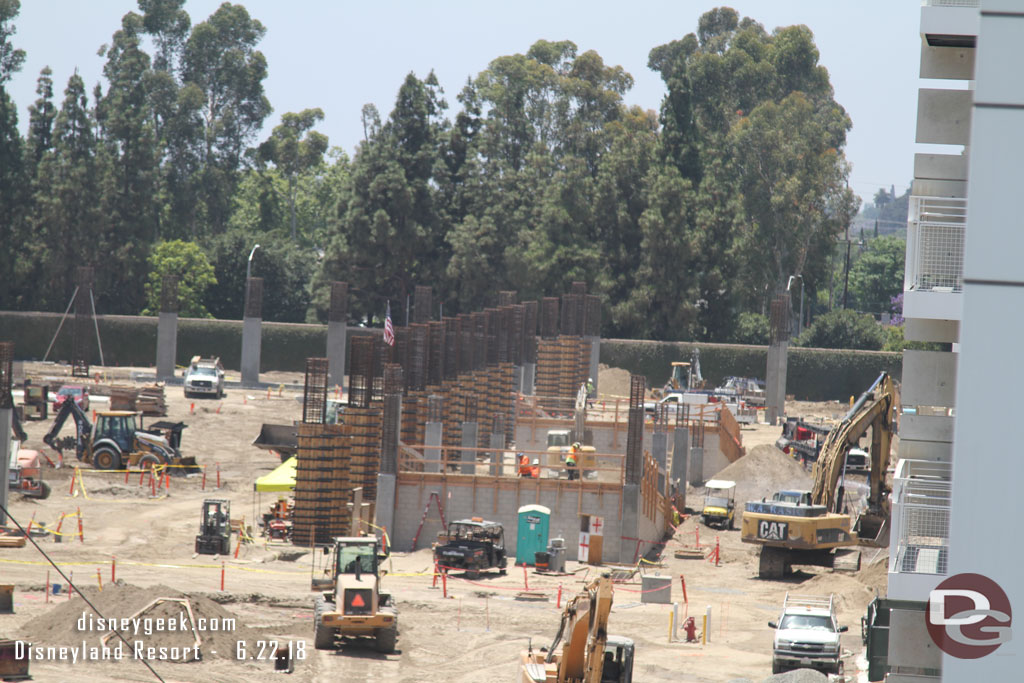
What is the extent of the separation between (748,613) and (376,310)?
5862 centimetres

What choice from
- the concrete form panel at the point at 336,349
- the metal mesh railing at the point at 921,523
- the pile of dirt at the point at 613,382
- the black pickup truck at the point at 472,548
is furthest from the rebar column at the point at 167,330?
the metal mesh railing at the point at 921,523

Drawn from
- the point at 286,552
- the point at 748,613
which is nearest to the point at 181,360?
the point at 286,552

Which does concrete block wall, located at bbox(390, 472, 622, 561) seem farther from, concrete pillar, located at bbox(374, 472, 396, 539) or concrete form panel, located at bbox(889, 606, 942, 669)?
concrete form panel, located at bbox(889, 606, 942, 669)

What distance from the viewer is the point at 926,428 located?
47.4ft

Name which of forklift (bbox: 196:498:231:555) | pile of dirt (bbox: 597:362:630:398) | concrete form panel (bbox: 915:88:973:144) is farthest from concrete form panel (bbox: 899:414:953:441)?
pile of dirt (bbox: 597:362:630:398)

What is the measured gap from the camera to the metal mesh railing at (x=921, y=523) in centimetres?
1259

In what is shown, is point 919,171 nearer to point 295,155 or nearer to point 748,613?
point 748,613

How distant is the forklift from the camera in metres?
33.3

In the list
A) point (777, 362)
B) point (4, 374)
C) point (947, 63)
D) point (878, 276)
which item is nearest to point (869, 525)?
point (947, 63)

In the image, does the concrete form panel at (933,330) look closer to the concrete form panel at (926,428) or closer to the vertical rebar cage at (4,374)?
the concrete form panel at (926,428)

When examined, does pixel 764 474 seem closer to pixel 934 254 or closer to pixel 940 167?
pixel 940 167

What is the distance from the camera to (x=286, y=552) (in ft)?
111

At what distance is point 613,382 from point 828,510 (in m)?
39.5

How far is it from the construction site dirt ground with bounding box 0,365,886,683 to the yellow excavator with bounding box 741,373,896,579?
0.68m
